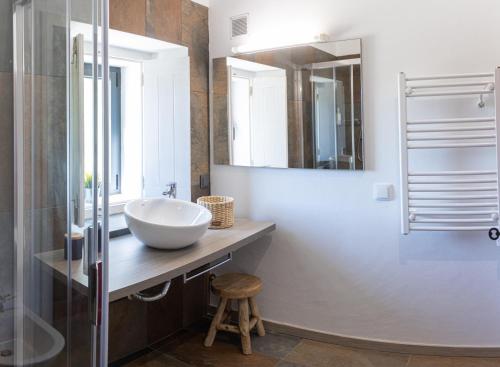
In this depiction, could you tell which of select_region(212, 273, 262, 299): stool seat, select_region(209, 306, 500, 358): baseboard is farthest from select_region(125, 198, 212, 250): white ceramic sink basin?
select_region(209, 306, 500, 358): baseboard

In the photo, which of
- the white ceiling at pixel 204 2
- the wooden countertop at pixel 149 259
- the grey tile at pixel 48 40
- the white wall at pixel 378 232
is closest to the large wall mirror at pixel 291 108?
the white wall at pixel 378 232

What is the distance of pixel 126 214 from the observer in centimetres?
215

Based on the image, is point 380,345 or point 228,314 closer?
point 380,345

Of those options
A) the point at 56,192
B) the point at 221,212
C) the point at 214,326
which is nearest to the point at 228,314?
the point at 214,326

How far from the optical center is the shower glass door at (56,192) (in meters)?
1.26

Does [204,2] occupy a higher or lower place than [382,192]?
higher

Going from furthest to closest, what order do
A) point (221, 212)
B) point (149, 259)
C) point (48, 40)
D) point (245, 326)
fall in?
point (221, 212) < point (245, 326) < point (149, 259) < point (48, 40)

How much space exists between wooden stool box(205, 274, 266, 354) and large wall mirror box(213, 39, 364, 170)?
0.79 m

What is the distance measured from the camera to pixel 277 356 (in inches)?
98.6

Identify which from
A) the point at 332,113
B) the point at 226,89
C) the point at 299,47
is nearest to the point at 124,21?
the point at 226,89

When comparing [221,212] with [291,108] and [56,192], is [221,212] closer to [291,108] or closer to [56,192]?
[291,108]

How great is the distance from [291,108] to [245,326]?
141cm

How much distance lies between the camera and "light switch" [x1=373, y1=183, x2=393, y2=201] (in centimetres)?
244

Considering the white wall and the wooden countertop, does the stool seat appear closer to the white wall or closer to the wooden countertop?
the white wall
